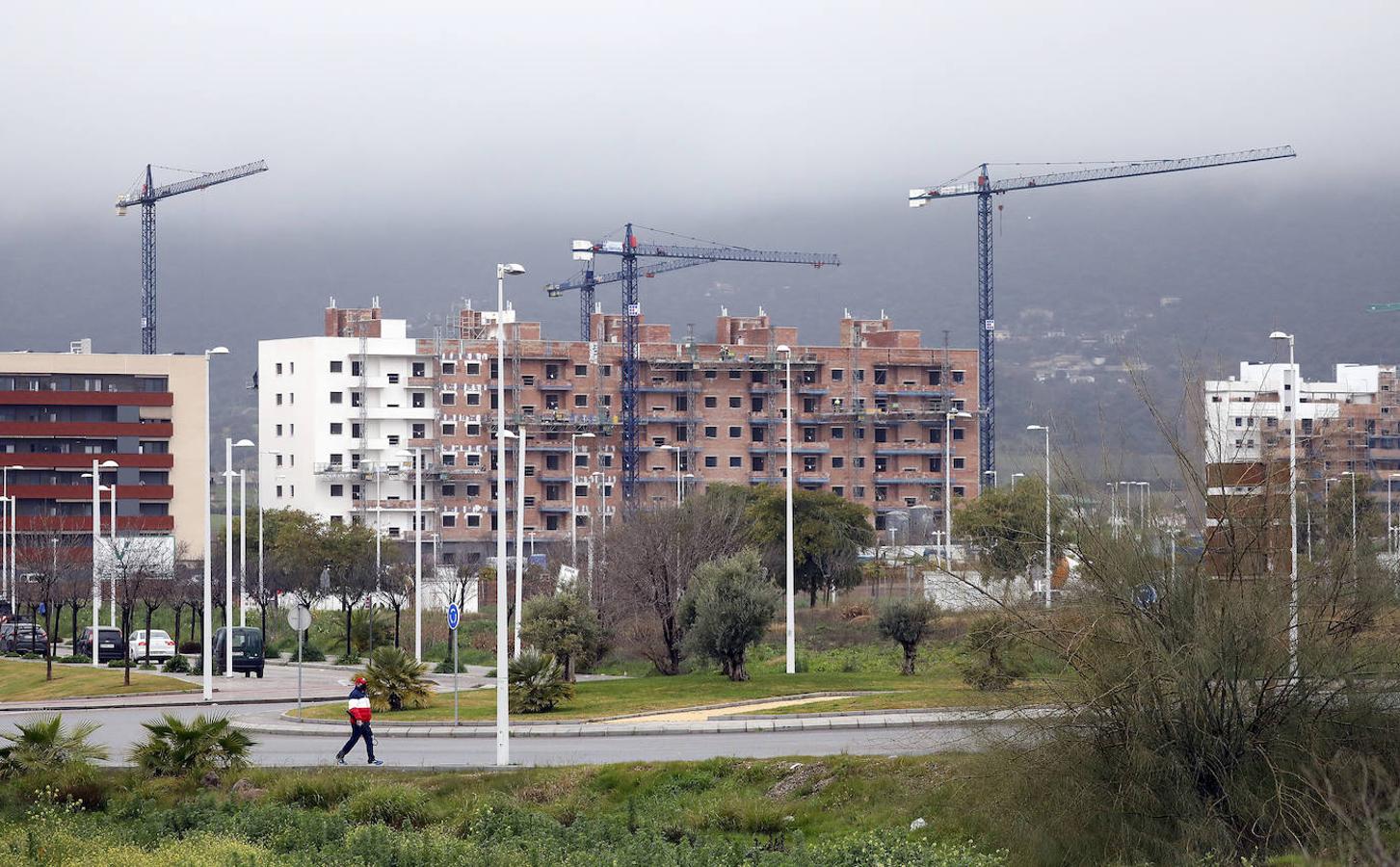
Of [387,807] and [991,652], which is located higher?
[991,652]

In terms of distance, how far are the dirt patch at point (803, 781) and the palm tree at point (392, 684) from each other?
1622cm

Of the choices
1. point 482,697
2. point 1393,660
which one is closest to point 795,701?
point 482,697

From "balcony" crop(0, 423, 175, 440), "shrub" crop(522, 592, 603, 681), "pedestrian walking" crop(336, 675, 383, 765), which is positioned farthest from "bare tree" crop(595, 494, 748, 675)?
"balcony" crop(0, 423, 175, 440)

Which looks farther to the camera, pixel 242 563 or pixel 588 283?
pixel 588 283

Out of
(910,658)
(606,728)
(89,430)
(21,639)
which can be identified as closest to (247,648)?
(21,639)

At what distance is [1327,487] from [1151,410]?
3.04 meters

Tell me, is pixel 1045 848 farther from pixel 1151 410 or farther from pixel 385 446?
pixel 385 446

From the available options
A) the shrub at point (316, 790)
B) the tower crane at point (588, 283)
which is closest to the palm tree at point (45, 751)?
the shrub at point (316, 790)

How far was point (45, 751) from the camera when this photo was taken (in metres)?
25.8

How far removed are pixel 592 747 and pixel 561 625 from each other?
13584 mm

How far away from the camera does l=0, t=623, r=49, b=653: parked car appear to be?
60.2 metres

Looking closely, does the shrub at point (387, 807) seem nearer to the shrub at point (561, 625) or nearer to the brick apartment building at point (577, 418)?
the shrub at point (561, 625)

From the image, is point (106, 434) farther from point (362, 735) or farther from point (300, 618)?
point (362, 735)

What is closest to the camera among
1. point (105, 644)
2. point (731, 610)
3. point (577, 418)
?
point (731, 610)
